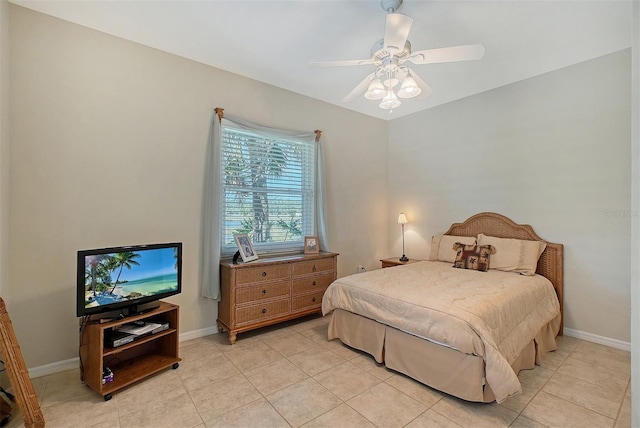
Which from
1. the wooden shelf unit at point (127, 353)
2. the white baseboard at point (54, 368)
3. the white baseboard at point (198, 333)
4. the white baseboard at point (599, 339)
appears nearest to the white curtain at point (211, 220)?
the white baseboard at point (198, 333)

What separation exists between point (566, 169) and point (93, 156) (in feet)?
15.0

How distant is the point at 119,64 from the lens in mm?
2627

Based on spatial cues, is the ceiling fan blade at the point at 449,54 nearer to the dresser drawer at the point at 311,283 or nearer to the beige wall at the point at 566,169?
the beige wall at the point at 566,169

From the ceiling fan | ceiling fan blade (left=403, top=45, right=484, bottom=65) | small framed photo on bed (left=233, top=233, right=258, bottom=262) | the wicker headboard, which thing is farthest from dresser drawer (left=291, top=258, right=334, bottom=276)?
ceiling fan blade (left=403, top=45, right=484, bottom=65)

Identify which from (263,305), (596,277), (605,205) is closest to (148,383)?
(263,305)

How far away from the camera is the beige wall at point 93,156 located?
2.26 metres

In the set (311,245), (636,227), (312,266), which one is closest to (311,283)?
(312,266)

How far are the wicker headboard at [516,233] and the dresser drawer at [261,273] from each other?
2373 mm

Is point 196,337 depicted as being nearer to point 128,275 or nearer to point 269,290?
point 269,290

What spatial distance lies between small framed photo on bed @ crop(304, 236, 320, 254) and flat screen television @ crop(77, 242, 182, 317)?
1.57m

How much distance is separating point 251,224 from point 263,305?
0.93m

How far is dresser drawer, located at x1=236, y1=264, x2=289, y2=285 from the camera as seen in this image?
115 inches

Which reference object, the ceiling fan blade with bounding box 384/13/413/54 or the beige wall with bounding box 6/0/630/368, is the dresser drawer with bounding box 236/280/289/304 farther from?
the ceiling fan blade with bounding box 384/13/413/54

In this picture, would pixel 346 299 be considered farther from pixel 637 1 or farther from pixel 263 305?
pixel 637 1
